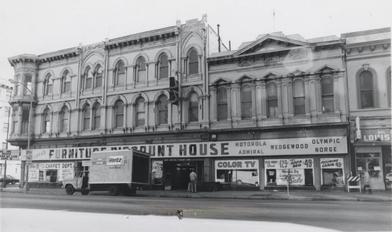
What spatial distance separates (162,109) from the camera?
28438mm

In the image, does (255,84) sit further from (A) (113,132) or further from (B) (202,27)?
(A) (113,132)

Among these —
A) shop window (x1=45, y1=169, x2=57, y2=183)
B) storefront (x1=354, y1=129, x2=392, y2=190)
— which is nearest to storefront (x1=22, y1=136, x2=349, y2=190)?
storefront (x1=354, y1=129, x2=392, y2=190)

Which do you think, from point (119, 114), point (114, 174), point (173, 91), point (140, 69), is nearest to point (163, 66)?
point (140, 69)

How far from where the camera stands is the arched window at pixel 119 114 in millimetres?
29969

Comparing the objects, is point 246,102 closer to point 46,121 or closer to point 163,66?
point 163,66

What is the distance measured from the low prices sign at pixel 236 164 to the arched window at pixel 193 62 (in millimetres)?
7392

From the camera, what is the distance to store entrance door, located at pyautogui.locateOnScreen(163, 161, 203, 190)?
2653 centimetres

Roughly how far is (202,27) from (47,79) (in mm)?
16702

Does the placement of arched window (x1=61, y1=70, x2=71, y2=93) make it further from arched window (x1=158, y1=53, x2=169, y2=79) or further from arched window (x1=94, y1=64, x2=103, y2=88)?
arched window (x1=158, y1=53, x2=169, y2=79)

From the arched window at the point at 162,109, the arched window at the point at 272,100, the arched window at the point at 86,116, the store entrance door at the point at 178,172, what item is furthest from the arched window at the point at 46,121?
the arched window at the point at 272,100

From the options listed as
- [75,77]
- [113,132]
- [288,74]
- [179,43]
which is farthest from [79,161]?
[288,74]

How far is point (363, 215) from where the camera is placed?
428 inches

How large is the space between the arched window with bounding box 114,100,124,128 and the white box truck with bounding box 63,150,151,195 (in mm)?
6663

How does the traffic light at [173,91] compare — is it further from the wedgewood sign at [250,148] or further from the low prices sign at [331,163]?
the low prices sign at [331,163]
